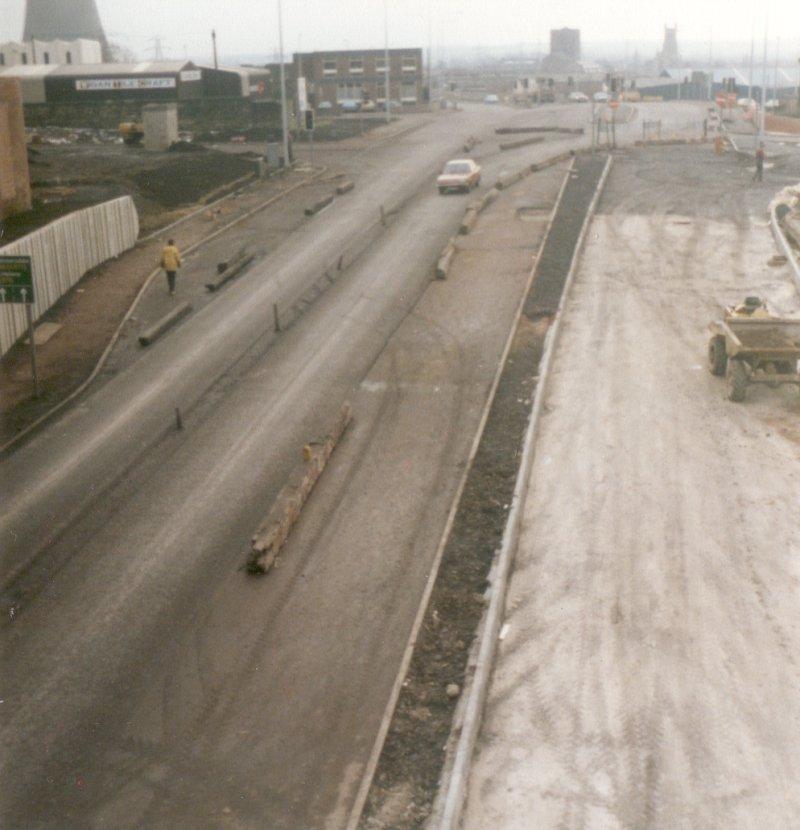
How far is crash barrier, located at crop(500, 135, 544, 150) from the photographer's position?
2361 inches

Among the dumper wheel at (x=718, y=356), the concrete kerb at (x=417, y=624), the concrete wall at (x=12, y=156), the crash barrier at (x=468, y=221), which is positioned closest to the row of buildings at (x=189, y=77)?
the concrete wall at (x=12, y=156)

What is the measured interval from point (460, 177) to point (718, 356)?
23.9 metres

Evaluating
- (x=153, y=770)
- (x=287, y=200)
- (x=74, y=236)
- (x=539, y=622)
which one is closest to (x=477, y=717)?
(x=539, y=622)

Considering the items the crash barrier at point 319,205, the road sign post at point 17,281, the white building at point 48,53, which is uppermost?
the white building at point 48,53

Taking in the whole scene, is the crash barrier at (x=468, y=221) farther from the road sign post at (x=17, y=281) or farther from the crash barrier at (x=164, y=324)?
the road sign post at (x=17, y=281)

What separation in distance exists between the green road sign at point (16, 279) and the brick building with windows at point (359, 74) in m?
94.2

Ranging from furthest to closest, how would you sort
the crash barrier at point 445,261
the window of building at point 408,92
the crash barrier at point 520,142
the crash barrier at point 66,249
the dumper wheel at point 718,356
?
the window of building at point 408,92
the crash barrier at point 520,142
the crash barrier at point 445,261
the crash barrier at point 66,249
the dumper wheel at point 718,356

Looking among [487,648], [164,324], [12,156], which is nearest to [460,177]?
[12,156]

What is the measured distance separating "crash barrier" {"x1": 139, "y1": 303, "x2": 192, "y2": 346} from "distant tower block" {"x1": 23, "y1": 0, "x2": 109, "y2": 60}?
119 m

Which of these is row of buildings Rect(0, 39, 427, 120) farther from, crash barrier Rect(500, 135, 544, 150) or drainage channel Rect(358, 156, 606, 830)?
drainage channel Rect(358, 156, 606, 830)

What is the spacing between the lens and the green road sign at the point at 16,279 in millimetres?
23289

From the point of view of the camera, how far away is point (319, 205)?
43.4m

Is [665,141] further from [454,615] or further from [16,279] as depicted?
[454,615]

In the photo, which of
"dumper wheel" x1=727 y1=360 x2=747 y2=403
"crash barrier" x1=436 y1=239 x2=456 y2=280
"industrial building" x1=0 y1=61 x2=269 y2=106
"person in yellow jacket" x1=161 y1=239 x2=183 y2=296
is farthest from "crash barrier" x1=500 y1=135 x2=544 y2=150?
"dumper wheel" x1=727 y1=360 x2=747 y2=403
